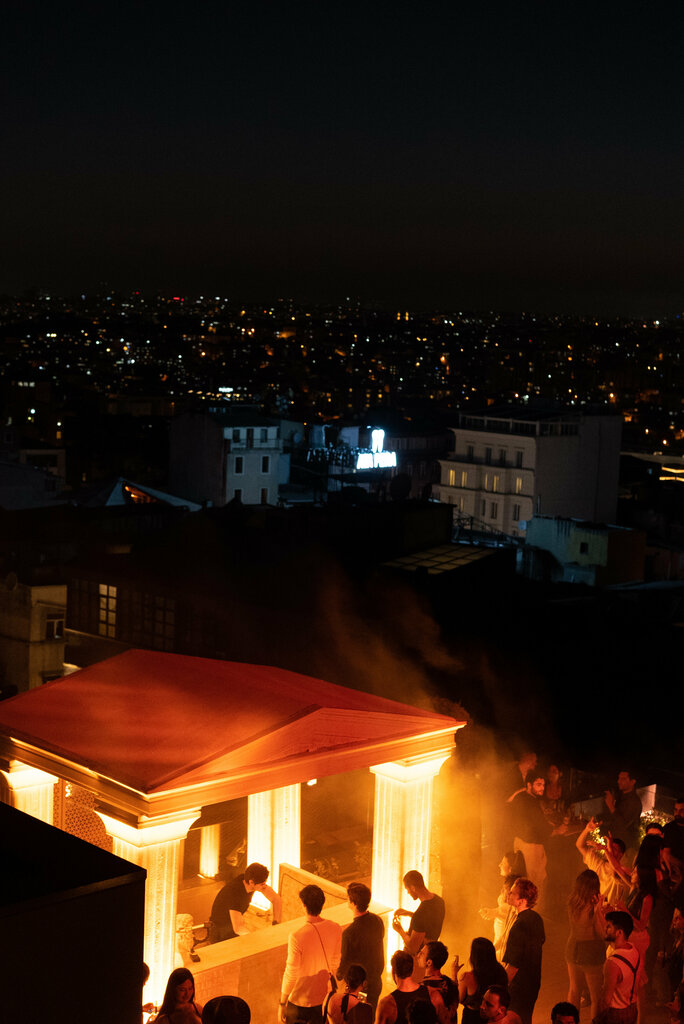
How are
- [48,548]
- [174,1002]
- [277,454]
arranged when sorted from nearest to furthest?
[174,1002], [48,548], [277,454]

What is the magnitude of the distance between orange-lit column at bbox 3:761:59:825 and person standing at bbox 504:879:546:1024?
341cm

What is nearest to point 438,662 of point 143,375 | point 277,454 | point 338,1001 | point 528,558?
point 338,1001

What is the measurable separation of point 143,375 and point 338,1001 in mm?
134649

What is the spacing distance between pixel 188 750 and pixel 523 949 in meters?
2.44

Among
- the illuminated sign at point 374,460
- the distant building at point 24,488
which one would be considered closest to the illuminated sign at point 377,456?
the illuminated sign at point 374,460

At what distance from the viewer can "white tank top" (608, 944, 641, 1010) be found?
20.6ft

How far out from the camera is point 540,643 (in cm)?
1447

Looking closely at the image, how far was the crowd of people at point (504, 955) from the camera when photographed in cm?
591

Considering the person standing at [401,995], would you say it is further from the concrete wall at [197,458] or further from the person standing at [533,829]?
the concrete wall at [197,458]

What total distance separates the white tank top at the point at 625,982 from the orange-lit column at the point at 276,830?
12.2 ft

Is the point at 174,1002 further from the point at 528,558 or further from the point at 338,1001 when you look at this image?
the point at 528,558

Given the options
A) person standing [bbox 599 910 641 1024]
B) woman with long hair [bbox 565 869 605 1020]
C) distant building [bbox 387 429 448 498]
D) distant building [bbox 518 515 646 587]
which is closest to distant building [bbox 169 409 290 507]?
distant building [bbox 387 429 448 498]

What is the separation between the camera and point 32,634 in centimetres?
1834

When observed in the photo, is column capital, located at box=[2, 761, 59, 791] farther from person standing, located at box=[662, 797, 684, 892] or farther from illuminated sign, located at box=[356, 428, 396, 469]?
illuminated sign, located at box=[356, 428, 396, 469]
